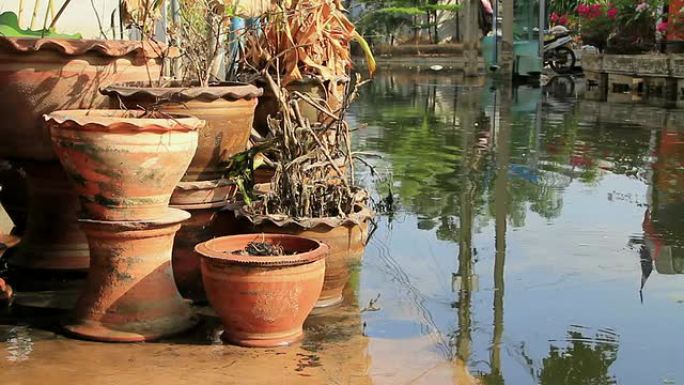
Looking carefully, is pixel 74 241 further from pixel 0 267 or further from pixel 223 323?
pixel 223 323

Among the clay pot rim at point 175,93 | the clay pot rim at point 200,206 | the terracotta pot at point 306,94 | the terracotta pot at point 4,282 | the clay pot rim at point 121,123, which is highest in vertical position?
the clay pot rim at point 175,93

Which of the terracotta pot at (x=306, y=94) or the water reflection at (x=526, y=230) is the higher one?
the terracotta pot at (x=306, y=94)

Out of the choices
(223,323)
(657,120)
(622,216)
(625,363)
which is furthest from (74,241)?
(657,120)

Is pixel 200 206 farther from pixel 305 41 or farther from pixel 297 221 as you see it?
pixel 305 41

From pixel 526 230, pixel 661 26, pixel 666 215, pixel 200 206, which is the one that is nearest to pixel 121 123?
pixel 200 206

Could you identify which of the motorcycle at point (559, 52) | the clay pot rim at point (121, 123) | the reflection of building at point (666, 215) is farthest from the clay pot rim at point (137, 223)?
the motorcycle at point (559, 52)

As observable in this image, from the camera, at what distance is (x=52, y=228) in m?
4.75

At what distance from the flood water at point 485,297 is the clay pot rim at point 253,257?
332mm

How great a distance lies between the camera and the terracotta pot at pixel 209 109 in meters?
4.24

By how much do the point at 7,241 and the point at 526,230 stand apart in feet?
10.6

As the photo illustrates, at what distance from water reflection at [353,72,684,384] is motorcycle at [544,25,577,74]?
12034mm

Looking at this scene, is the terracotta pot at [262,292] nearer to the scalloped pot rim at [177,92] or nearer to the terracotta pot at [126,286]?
the terracotta pot at [126,286]

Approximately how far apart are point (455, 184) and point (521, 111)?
7081 millimetres

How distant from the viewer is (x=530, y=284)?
4895 mm
